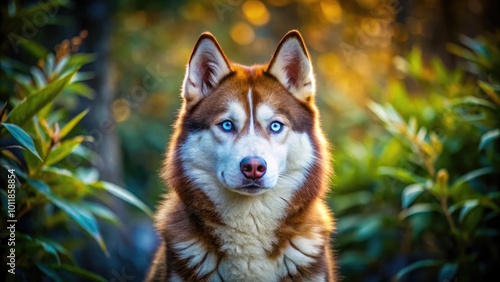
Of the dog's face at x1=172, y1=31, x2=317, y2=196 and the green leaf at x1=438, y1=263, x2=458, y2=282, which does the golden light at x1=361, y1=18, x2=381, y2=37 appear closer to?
the green leaf at x1=438, y1=263, x2=458, y2=282

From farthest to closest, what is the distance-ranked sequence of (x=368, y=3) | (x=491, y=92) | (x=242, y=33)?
(x=242, y=33), (x=368, y=3), (x=491, y=92)

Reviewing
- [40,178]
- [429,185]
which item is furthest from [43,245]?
[429,185]

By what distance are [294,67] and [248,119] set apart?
530 mm

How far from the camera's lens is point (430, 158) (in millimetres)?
4852

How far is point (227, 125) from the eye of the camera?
345 centimetres

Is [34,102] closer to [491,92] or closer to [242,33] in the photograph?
[491,92]

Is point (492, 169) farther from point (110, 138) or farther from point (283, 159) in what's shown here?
point (110, 138)

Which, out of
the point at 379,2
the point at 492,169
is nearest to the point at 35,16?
the point at 492,169

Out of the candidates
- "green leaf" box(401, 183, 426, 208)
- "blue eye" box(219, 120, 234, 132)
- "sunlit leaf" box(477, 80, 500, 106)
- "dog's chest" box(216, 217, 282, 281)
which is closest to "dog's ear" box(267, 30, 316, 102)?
"blue eye" box(219, 120, 234, 132)

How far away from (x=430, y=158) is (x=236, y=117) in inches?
88.5

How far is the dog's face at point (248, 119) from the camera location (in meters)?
3.29

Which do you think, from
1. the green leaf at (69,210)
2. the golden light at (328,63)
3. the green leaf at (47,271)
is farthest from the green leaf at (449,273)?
the golden light at (328,63)

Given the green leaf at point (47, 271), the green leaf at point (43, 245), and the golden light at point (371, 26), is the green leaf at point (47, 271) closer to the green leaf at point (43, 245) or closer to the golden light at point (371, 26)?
the green leaf at point (43, 245)

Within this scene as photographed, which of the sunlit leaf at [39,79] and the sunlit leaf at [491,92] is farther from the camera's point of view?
the sunlit leaf at [491,92]
